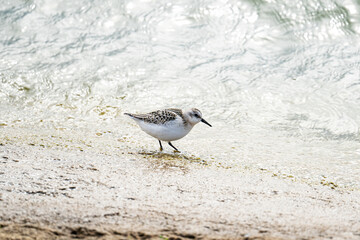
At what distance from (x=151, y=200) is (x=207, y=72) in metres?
6.48

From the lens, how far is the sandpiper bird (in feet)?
23.1

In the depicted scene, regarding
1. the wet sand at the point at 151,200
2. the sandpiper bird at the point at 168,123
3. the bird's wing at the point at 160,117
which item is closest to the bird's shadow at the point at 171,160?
the wet sand at the point at 151,200

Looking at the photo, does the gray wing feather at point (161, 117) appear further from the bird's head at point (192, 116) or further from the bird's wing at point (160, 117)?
the bird's head at point (192, 116)

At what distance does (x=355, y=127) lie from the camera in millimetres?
8914

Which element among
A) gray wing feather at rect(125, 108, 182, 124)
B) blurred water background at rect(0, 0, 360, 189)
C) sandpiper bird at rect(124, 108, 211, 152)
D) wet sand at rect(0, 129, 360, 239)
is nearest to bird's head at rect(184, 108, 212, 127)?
sandpiper bird at rect(124, 108, 211, 152)

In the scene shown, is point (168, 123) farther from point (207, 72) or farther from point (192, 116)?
point (207, 72)

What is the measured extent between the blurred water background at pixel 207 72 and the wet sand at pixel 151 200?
4.29 ft

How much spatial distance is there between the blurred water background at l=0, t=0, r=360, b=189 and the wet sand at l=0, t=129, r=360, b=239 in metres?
1.31

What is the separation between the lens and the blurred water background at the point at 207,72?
27.2ft

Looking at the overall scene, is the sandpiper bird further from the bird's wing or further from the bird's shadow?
the bird's shadow

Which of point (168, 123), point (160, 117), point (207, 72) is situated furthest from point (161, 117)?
point (207, 72)

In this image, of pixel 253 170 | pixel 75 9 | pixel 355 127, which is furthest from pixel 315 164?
pixel 75 9

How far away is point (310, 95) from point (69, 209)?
23.2 ft

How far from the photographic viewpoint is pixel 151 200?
444 centimetres
